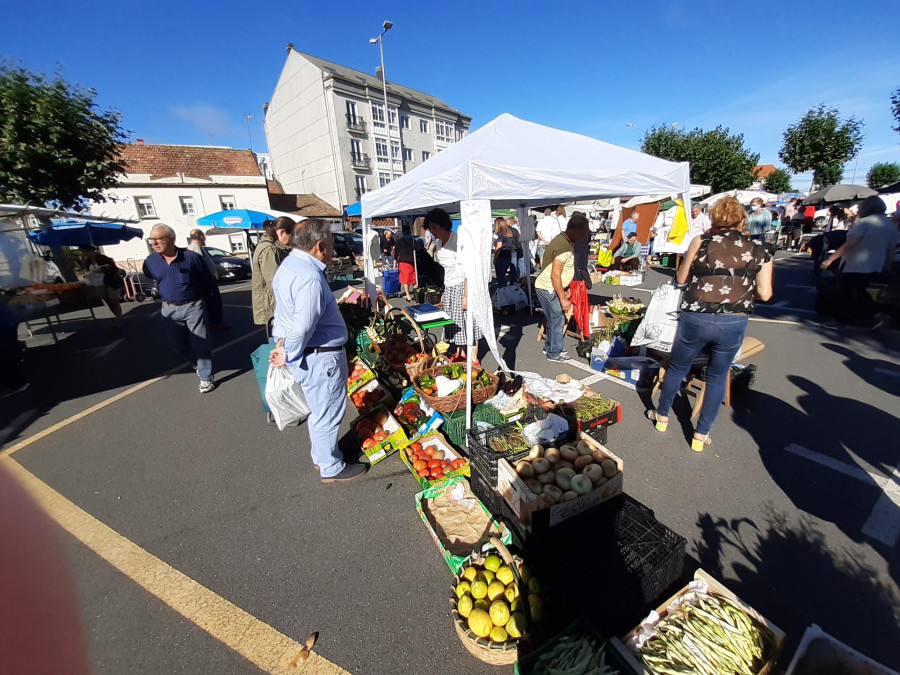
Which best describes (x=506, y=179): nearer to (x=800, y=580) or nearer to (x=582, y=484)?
(x=582, y=484)

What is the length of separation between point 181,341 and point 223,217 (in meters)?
7.49

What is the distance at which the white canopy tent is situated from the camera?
312 cm

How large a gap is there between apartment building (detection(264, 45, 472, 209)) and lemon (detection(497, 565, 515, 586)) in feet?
116

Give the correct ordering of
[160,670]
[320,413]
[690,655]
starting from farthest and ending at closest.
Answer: [320,413] → [160,670] → [690,655]

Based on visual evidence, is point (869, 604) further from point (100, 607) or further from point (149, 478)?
point (149, 478)

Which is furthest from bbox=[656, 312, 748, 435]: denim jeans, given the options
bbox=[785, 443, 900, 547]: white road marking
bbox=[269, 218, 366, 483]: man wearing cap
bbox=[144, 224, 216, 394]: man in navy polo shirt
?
bbox=[144, 224, 216, 394]: man in navy polo shirt

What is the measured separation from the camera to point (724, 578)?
2.16 meters

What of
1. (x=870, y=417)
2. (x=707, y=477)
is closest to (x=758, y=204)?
(x=870, y=417)

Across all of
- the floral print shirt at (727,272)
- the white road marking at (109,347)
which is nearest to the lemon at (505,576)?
the floral print shirt at (727,272)

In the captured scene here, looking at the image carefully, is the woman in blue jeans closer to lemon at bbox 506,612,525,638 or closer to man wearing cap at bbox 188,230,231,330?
lemon at bbox 506,612,525,638

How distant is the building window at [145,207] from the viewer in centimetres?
2277

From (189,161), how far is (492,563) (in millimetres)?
32601

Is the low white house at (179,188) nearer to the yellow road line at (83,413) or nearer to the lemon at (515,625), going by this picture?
the yellow road line at (83,413)

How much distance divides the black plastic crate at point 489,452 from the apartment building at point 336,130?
1346 inches
